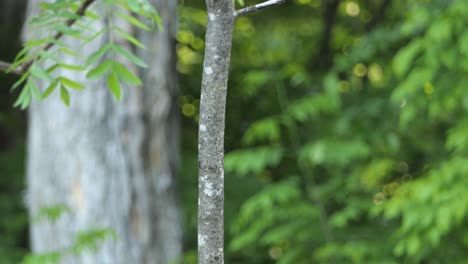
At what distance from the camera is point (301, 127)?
345 centimetres

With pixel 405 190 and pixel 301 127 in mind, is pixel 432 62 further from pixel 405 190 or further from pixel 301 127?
pixel 301 127

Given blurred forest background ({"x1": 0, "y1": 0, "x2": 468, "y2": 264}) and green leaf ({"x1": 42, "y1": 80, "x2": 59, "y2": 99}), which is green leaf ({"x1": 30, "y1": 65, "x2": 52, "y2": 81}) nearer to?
green leaf ({"x1": 42, "y1": 80, "x2": 59, "y2": 99})

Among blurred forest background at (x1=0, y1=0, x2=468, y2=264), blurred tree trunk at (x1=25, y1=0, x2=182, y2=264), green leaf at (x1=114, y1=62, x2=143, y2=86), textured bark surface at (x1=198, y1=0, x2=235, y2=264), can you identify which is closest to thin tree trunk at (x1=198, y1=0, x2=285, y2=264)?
textured bark surface at (x1=198, y1=0, x2=235, y2=264)

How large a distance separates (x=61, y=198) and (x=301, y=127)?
4.03 ft

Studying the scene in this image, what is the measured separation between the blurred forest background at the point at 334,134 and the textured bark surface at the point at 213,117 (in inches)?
61.0

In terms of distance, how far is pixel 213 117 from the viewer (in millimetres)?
770

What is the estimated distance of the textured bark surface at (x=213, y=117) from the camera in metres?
0.77

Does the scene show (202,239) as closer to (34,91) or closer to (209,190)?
(209,190)

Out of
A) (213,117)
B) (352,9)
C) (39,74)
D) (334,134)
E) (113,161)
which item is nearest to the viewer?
(213,117)

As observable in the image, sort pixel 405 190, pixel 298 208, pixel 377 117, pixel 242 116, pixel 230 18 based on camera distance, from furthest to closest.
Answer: pixel 242 116 → pixel 377 117 → pixel 298 208 → pixel 405 190 → pixel 230 18

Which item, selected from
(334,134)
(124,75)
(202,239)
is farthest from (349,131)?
(202,239)

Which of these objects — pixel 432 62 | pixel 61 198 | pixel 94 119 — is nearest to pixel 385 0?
pixel 432 62

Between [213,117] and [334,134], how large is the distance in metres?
2.38

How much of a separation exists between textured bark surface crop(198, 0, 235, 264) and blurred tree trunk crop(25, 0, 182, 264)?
6.89 ft
